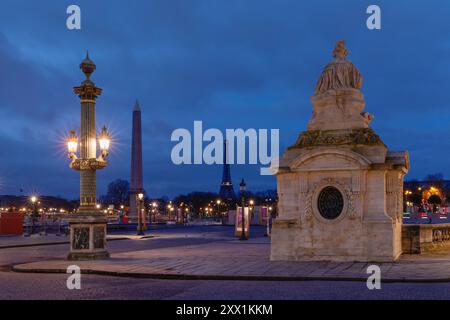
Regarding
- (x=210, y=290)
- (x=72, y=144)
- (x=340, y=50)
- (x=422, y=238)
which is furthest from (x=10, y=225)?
(x=210, y=290)

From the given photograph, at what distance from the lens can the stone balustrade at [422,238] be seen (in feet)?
74.7

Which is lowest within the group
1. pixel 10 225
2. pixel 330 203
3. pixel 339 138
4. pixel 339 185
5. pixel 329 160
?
pixel 10 225

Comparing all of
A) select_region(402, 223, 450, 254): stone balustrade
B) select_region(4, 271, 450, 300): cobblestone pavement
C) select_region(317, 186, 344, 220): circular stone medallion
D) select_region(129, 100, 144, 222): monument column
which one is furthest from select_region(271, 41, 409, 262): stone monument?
select_region(129, 100, 144, 222): monument column

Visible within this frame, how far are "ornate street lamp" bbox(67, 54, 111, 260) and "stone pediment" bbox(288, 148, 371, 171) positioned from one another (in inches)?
314

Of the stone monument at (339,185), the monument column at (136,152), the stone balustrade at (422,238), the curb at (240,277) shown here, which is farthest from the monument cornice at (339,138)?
the monument column at (136,152)

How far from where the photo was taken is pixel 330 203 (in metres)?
21.0

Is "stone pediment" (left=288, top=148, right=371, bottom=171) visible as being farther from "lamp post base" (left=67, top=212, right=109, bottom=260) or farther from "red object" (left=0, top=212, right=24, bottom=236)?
"red object" (left=0, top=212, right=24, bottom=236)

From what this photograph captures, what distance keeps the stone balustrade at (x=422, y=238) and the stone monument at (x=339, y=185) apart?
2.10ft

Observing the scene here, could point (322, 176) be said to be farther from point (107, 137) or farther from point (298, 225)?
point (107, 137)

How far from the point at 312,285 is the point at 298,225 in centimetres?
629

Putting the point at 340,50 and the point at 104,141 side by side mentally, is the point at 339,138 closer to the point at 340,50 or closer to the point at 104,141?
the point at 340,50

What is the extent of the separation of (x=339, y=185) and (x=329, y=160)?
34.8 inches

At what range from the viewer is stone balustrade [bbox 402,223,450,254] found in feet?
74.7
